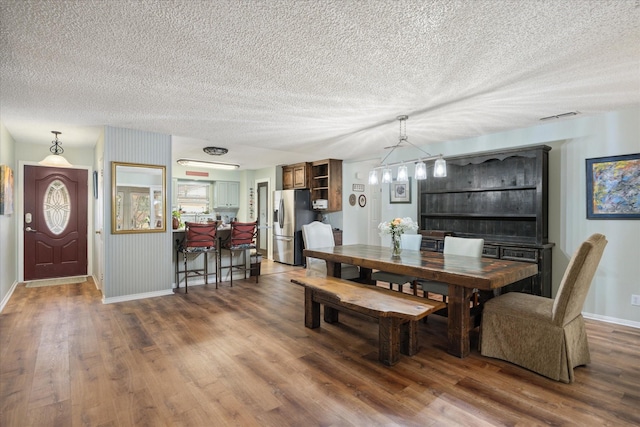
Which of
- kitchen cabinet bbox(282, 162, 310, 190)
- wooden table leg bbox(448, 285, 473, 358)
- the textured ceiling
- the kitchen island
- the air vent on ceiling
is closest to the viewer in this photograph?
the textured ceiling

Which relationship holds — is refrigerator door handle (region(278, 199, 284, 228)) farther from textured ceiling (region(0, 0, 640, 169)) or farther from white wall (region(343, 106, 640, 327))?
white wall (region(343, 106, 640, 327))

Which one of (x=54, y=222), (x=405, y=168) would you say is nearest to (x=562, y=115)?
(x=405, y=168)

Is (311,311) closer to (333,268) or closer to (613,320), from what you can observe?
(333,268)

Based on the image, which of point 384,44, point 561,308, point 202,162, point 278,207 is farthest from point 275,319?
point 202,162

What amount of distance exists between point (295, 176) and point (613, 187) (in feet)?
17.9

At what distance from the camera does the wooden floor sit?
1930mm

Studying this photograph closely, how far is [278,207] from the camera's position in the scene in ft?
24.3

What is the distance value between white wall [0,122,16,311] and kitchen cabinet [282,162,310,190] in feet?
15.6

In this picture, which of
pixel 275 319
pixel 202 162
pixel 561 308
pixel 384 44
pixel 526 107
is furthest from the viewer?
pixel 202 162

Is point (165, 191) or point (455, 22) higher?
point (455, 22)

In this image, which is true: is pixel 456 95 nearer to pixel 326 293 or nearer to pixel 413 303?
pixel 413 303

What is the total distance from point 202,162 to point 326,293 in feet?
16.5

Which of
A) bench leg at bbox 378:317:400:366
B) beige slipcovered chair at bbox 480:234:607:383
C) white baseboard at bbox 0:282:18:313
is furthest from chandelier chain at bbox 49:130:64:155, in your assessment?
beige slipcovered chair at bbox 480:234:607:383

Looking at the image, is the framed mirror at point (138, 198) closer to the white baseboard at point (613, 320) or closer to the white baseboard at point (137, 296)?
the white baseboard at point (137, 296)
